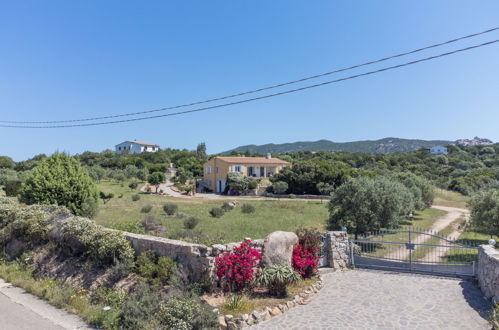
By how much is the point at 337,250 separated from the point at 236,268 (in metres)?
4.34

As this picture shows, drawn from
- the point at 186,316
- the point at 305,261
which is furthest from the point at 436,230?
the point at 186,316

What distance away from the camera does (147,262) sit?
28.9 ft

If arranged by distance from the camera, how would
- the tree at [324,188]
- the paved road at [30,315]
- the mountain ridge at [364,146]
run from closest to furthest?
the paved road at [30,315], the tree at [324,188], the mountain ridge at [364,146]

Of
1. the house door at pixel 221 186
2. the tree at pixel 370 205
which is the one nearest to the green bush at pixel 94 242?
the tree at pixel 370 205

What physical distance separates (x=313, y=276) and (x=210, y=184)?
1783 inches

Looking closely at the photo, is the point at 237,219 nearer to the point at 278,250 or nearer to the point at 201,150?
the point at 278,250

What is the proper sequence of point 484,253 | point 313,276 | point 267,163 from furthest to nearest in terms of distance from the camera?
point 267,163 → point 313,276 → point 484,253

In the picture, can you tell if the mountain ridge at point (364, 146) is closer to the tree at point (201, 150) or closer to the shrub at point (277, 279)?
the tree at point (201, 150)

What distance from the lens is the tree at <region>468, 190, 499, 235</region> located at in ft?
50.5

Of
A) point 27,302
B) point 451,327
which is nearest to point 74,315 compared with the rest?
point 27,302

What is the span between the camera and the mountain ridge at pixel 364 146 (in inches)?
6142

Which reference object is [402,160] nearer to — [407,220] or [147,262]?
[407,220]

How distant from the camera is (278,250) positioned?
344 inches

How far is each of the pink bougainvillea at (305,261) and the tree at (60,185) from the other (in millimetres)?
12961
